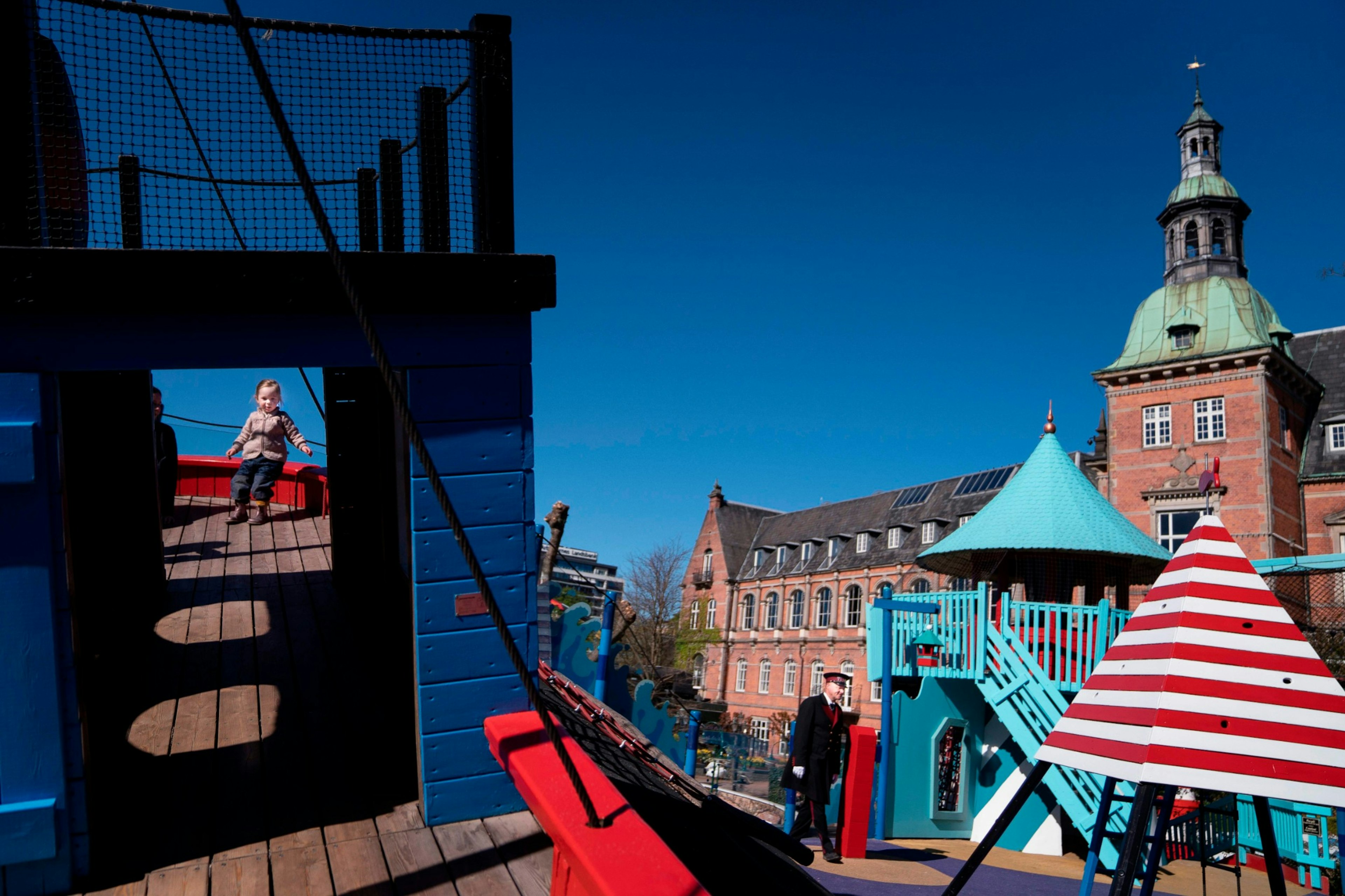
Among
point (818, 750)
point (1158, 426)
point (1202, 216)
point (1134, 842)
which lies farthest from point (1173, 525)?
point (1134, 842)

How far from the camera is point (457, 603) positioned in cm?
423

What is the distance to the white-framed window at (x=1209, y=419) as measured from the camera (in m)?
32.1

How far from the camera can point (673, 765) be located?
8.28 meters

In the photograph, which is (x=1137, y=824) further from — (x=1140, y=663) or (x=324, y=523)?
(x=324, y=523)

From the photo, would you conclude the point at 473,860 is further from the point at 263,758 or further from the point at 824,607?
the point at 824,607

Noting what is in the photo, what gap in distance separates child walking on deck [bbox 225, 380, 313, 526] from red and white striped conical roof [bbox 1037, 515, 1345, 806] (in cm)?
766

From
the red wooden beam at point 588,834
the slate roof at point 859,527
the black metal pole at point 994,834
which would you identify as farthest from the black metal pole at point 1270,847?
the slate roof at point 859,527

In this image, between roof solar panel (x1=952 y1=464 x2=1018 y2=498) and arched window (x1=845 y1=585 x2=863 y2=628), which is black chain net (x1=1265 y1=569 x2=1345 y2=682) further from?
arched window (x1=845 y1=585 x2=863 y2=628)

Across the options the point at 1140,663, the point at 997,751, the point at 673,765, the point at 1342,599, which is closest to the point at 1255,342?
the point at 1342,599

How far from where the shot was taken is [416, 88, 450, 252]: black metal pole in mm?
4531

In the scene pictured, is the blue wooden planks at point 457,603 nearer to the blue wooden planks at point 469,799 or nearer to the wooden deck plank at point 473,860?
the blue wooden planks at point 469,799

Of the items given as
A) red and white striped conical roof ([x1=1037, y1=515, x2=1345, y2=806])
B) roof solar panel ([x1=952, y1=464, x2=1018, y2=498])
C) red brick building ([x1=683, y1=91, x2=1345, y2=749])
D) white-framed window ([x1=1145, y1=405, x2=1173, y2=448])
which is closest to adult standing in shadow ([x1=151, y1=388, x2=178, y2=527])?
red and white striped conical roof ([x1=1037, y1=515, x2=1345, y2=806])

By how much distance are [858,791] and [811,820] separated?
2.40 ft

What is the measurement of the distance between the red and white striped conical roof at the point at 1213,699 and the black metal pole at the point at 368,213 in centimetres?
535
